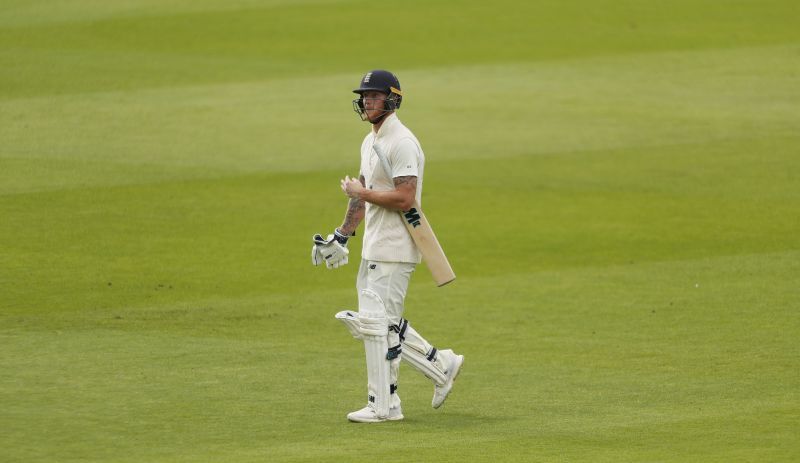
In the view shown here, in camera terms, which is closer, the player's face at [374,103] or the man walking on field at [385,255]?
the man walking on field at [385,255]

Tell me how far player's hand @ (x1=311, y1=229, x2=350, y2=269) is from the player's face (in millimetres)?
805

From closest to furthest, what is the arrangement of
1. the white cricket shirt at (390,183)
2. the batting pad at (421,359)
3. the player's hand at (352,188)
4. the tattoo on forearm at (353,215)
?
1. the player's hand at (352,188)
2. the white cricket shirt at (390,183)
3. the batting pad at (421,359)
4. the tattoo on forearm at (353,215)

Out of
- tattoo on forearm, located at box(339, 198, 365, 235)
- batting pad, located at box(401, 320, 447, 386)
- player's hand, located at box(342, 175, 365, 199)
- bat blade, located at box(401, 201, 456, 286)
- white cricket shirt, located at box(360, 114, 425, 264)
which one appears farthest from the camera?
tattoo on forearm, located at box(339, 198, 365, 235)

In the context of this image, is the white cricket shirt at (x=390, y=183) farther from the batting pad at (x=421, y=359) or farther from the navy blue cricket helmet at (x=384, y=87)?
the batting pad at (x=421, y=359)

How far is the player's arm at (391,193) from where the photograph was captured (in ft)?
27.5

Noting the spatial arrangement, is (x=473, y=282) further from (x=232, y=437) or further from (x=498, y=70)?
(x=498, y=70)

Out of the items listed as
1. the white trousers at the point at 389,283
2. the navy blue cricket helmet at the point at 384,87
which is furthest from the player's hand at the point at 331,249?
the navy blue cricket helmet at the point at 384,87

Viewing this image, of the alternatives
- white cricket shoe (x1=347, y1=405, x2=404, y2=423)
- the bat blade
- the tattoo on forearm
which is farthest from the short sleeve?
white cricket shoe (x1=347, y1=405, x2=404, y2=423)

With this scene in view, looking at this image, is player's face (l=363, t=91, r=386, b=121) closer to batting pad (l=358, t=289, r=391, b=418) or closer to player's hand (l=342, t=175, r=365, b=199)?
player's hand (l=342, t=175, r=365, b=199)

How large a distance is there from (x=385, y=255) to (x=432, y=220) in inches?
266

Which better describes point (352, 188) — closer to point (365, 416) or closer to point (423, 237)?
point (423, 237)

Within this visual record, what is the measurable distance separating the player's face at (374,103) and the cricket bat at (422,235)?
200 mm

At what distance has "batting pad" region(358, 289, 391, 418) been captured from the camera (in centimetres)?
842

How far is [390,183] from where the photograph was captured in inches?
340
